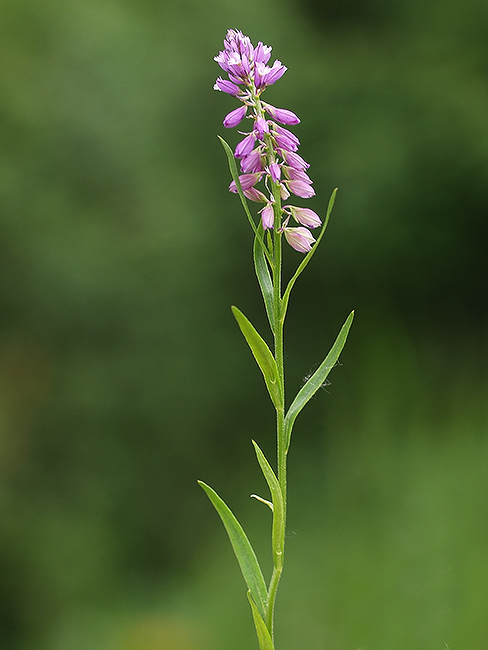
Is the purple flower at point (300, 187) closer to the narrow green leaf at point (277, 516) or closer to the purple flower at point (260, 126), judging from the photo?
the purple flower at point (260, 126)

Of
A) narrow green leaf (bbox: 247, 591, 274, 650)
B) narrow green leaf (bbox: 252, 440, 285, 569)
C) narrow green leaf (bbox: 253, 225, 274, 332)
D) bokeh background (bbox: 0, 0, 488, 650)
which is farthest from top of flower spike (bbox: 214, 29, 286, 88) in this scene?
bokeh background (bbox: 0, 0, 488, 650)

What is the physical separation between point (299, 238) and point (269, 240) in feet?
0.08

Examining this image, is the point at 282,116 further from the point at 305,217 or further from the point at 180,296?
the point at 180,296

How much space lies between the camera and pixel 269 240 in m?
0.47

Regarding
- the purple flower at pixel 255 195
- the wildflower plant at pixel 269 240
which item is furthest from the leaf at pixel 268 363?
the purple flower at pixel 255 195

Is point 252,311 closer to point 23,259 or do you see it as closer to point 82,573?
point 23,259

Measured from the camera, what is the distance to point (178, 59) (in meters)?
1.71

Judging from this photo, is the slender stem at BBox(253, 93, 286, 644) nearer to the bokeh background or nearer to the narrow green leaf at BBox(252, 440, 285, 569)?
the narrow green leaf at BBox(252, 440, 285, 569)

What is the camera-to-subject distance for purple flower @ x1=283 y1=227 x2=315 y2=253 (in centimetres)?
47

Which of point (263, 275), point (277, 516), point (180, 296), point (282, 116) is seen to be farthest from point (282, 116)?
point (180, 296)

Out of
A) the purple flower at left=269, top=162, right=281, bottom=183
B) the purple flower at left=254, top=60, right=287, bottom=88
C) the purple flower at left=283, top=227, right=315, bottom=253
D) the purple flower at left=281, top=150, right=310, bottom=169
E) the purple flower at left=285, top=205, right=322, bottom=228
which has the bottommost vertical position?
the purple flower at left=283, top=227, right=315, bottom=253

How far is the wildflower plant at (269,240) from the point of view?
1.37ft

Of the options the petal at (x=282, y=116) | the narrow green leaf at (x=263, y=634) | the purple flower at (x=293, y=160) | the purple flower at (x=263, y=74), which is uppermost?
the purple flower at (x=263, y=74)

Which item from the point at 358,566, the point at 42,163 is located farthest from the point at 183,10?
the point at 358,566
